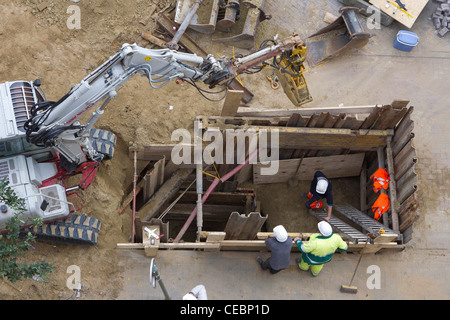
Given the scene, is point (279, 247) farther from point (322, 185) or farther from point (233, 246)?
A: point (322, 185)

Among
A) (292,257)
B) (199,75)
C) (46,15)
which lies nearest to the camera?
(199,75)

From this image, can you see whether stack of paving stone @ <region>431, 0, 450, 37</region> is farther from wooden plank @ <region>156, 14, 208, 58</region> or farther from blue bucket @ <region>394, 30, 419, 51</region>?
wooden plank @ <region>156, 14, 208, 58</region>

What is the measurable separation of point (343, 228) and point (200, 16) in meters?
7.52

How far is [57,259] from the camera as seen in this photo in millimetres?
10734

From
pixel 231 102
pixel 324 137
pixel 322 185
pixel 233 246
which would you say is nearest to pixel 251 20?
pixel 231 102

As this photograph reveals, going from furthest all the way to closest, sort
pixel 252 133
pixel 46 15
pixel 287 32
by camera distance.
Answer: pixel 287 32 → pixel 46 15 → pixel 252 133

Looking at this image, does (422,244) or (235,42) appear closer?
(422,244)

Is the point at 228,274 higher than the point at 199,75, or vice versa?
the point at 199,75

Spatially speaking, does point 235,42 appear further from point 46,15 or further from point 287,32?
point 46,15

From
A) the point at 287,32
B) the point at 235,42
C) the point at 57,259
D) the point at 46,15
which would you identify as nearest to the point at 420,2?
the point at 287,32

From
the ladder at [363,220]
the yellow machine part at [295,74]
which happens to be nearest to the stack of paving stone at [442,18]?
the yellow machine part at [295,74]

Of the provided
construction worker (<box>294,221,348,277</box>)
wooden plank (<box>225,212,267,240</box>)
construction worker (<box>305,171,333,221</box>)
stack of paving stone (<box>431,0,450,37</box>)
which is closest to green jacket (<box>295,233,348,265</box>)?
construction worker (<box>294,221,348,277</box>)

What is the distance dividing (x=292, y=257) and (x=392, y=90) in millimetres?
6240

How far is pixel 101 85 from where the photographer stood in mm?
8859
